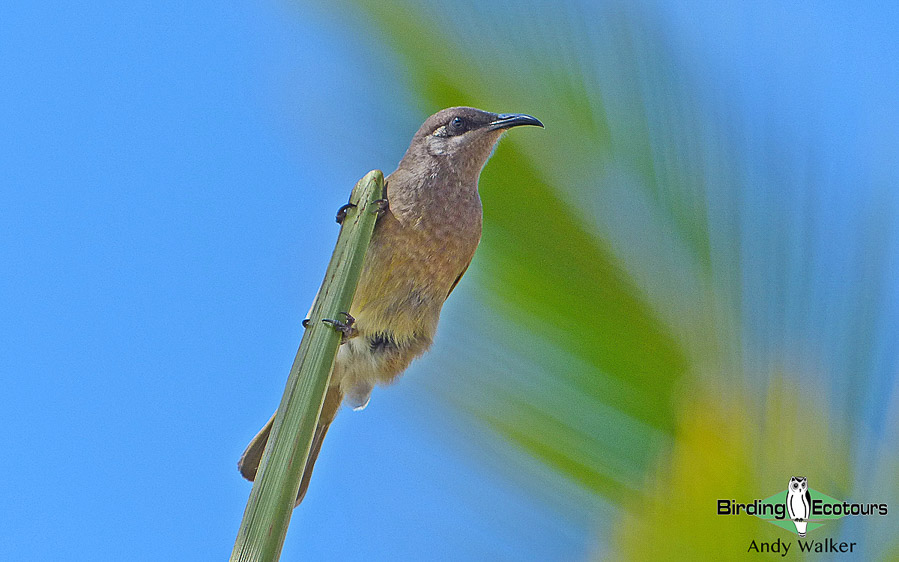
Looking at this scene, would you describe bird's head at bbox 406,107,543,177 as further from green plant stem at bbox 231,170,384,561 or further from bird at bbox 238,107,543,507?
green plant stem at bbox 231,170,384,561

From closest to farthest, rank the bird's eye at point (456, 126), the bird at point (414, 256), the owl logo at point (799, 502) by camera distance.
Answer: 1. the owl logo at point (799, 502)
2. the bird at point (414, 256)
3. the bird's eye at point (456, 126)

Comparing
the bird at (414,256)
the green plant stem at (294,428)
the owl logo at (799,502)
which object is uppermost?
the bird at (414,256)

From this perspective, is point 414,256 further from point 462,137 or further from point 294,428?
point 294,428

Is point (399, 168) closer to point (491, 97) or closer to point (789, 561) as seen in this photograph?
point (491, 97)

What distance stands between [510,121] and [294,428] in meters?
2.15

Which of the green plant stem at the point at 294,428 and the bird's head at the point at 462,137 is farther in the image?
the bird's head at the point at 462,137

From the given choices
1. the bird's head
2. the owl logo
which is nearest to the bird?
the bird's head

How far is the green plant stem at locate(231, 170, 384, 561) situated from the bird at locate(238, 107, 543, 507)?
1.31 metres

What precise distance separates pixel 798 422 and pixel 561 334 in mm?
674

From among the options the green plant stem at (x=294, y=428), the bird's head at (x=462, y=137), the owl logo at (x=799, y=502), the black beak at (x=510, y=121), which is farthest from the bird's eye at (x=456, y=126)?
the green plant stem at (x=294, y=428)

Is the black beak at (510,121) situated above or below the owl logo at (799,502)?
above

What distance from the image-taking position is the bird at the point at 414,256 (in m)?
2.92

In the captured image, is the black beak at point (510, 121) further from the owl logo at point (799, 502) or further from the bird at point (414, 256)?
the owl logo at point (799, 502)

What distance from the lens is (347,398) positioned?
3.32 metres
